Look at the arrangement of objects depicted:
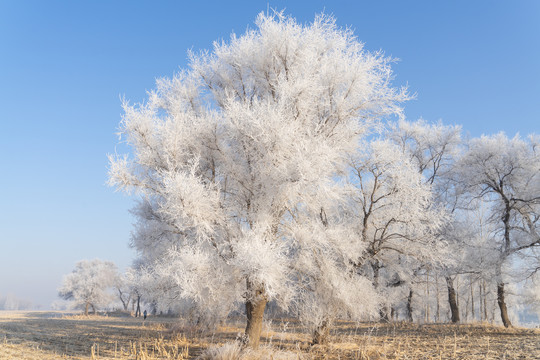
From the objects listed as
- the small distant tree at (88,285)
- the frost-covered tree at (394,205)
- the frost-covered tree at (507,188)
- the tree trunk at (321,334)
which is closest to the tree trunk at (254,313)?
the tree trunk at (321,334)

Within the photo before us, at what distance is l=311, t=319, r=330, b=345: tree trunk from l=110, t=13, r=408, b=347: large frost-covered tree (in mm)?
834

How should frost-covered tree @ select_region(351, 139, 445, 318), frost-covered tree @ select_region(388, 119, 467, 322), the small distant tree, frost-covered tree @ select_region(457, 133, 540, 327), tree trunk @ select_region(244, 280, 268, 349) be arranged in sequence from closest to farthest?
1. tree trunk @ select_region(244, 280, 268, 349)
2. frost-covered tree @ select_region(351, 139, 445, 318)
3. frost-covered tree @ select_region(457, 133, 540, 327)
4. frost-covered tree @ select_region(388, 119, 467, 322)
5. the small distant tree

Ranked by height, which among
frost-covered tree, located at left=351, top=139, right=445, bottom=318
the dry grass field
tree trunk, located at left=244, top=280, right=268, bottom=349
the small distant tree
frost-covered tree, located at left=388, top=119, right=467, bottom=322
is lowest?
the small distant tree

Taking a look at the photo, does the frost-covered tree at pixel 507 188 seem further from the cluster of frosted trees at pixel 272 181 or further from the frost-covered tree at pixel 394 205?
the frost-covered tree at pixel 394 205

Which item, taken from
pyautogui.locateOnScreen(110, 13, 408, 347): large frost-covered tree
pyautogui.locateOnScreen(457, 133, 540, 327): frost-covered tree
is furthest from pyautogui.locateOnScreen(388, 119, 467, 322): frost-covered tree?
pyautogui.locateOnScreen(110, 13, 408, 347): large frost-covered tree

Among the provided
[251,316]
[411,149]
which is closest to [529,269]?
[411,149]

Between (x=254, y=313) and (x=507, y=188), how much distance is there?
1538 centimetres

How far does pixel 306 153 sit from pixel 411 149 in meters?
16.1

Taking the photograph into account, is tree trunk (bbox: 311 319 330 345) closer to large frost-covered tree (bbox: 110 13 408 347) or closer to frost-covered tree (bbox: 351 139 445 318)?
large frost-covered tree (bbox: 110 13 408 347)

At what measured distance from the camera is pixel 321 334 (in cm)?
1242

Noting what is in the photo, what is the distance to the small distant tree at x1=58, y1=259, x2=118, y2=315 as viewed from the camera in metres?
57.3

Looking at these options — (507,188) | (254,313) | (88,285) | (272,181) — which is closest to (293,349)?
(254,313)

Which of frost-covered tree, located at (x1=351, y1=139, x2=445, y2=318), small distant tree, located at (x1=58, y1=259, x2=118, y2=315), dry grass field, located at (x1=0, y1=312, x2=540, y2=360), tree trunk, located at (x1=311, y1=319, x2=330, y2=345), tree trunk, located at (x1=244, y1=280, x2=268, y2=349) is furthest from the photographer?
small distant tree, located at (x1=58, y1=259, x2=118, y2=315)

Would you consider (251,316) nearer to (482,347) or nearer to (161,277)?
(161,277)
